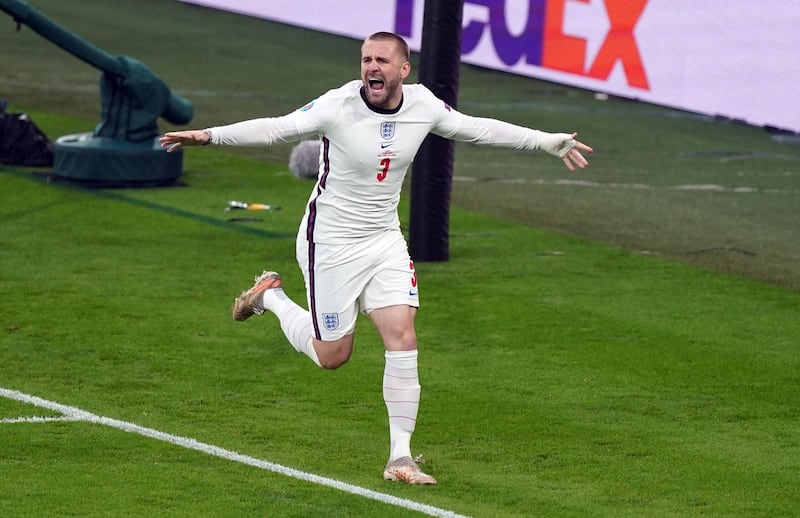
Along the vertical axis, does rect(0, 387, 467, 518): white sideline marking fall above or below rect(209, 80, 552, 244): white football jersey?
below

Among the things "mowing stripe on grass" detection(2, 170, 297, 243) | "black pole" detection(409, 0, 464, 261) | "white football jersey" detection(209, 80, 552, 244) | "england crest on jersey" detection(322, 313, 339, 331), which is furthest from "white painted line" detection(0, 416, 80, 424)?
"mowing stripe on grass" detection(2, 170, 297, 243)

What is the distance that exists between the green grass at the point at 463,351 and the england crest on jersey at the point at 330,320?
2.22 ft

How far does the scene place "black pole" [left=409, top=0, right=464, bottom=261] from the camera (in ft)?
43.5

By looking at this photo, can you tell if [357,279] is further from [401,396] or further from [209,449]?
[209,449]

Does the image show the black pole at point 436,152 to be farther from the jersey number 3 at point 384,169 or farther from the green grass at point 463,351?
the jersey number 3 at point 384,169

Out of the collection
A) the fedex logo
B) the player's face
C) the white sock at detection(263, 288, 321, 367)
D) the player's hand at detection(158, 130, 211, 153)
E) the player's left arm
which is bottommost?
the white sock at detection(263, 288, 321, 367)

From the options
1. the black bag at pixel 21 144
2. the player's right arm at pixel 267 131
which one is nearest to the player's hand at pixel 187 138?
the player's right arm at pixel 267 131

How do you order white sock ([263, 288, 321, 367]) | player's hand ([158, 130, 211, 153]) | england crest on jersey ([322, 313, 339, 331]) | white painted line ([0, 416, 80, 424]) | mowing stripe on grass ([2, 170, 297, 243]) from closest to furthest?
player's hand ([158, 130, 211, 153]), england crest on jersey ([322, 313, 339, 331]), white sock ([263, 288, 321, 367]), white painted line ([0, 416, 80, 424]), mowing stripe on grass ([2, 170, 297, 243])

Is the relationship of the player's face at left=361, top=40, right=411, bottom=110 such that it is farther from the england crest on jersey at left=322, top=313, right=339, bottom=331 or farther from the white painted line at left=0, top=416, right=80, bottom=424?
the white painted line at left=0, top=416, right=80, bottom=424

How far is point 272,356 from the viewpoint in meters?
10.7

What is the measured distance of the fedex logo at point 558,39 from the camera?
765 inches

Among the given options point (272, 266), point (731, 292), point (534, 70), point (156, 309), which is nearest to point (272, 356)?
point (156, 309)

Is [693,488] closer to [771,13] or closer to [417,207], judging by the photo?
[417,207]

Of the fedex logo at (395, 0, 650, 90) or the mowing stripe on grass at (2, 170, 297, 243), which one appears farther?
the fedex logo at (395, 0, 650, 90)
